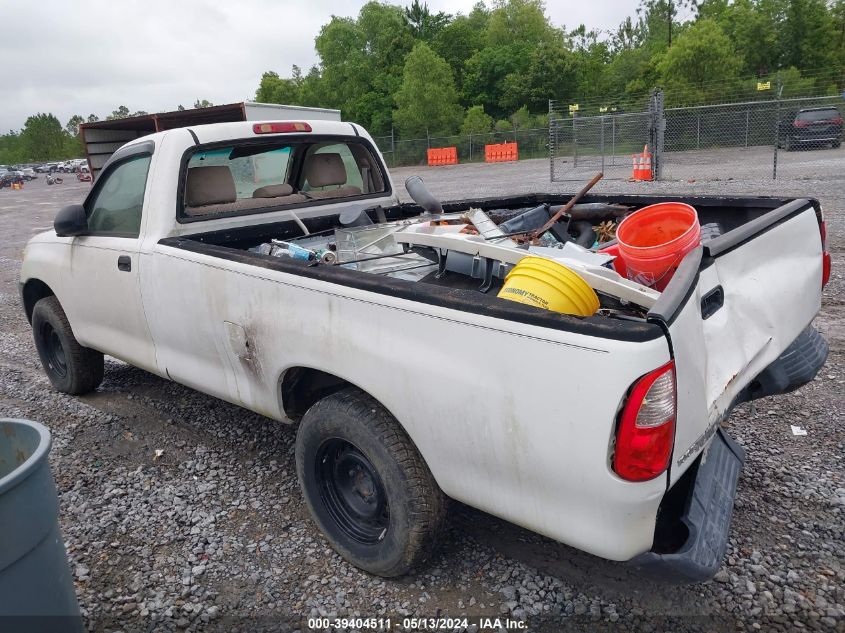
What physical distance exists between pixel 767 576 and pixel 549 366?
60.7 inches

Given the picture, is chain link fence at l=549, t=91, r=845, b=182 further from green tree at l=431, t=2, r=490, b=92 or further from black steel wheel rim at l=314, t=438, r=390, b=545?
green tree at l=431, t=2, r=490, b=92

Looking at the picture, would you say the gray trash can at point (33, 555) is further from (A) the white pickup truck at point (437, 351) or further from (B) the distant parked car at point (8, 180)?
(B) the distant parked car at point (8, 180)

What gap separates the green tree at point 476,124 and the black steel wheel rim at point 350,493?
44.0 meters

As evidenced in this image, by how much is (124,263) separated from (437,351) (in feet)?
7.88

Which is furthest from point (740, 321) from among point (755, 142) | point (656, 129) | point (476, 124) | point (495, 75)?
point (495, 75)

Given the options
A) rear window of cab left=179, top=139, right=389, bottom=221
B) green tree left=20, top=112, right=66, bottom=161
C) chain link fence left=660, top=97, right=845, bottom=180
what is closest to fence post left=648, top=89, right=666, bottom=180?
chain link fence left=660, top=97, right=845, bottom=180

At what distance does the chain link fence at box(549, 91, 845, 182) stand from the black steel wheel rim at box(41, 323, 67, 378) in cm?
1629

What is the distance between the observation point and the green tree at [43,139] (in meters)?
112

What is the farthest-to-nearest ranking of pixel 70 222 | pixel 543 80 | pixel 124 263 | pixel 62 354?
pixel 543 80, pixel 62 354, pixel 70 222, pixel 124 263

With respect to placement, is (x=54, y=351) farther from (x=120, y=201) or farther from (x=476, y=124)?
(x=476, y=124)

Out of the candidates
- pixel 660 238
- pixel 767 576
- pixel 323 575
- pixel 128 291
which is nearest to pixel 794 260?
pixel 660 238

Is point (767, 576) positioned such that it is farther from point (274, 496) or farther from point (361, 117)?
point (361, 117)

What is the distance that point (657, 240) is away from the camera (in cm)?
331

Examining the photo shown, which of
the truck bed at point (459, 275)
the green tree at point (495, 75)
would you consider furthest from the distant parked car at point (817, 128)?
the green tree at point (495, 75)
